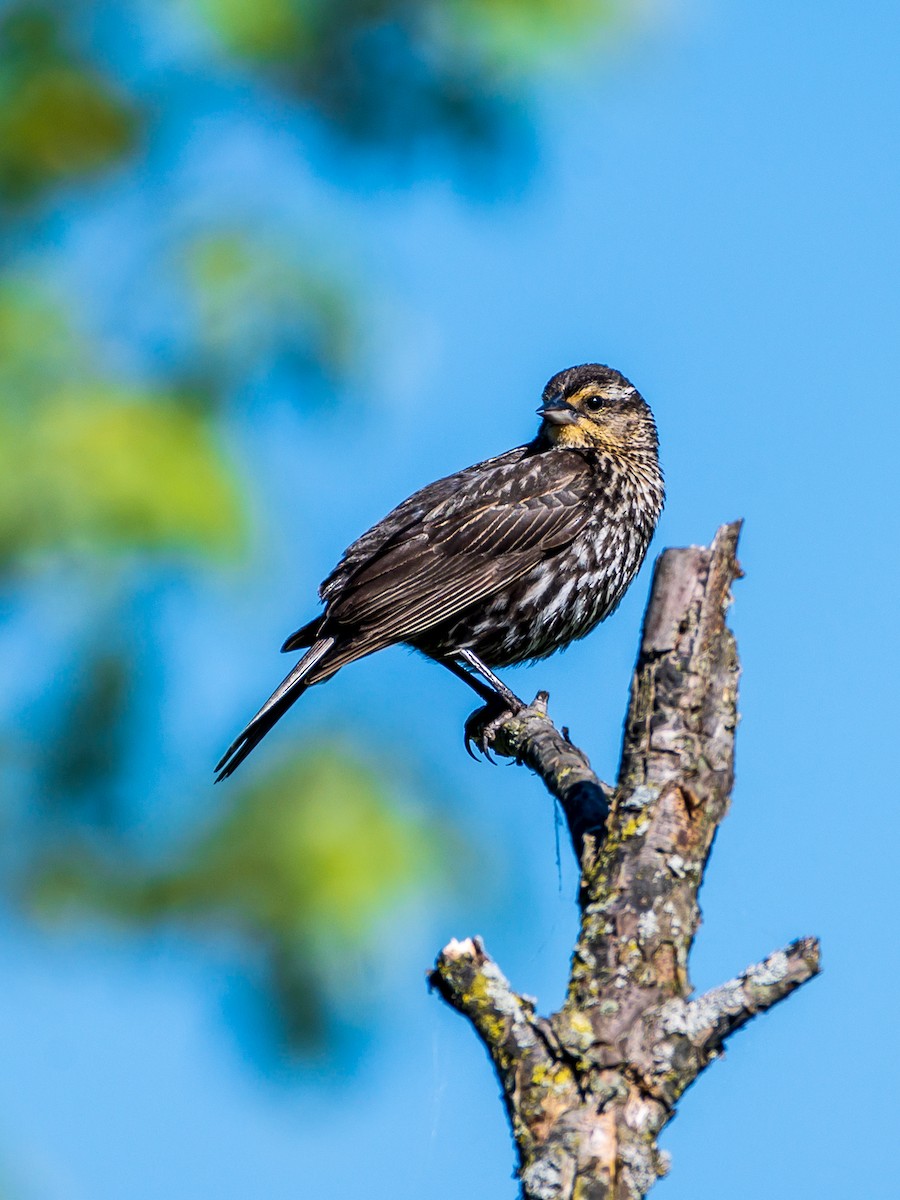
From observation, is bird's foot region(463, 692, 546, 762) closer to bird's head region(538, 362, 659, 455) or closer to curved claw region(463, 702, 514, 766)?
curved claw region(463, 702, 514, 766)

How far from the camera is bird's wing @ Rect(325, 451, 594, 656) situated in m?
5.70

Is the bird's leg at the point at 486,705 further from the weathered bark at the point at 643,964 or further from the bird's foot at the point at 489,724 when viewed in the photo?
the weathered bark at the point at 643,964

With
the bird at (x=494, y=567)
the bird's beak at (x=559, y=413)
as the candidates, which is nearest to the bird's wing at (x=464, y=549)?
the bird at (x=494, y=567)

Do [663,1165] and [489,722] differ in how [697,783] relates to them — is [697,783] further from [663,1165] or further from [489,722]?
[489,722]

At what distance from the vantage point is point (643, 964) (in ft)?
9.32

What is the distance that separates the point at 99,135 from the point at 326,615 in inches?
67.4

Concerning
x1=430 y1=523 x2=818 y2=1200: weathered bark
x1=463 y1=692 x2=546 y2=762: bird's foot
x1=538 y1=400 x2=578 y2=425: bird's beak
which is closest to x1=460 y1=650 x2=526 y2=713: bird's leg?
x1=463 y1=692 x2=546 y2=762: bird's foot

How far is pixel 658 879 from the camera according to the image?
2.93 meters

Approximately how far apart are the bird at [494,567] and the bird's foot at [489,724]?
2 centimetres

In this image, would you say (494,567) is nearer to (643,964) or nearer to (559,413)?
(559,413)

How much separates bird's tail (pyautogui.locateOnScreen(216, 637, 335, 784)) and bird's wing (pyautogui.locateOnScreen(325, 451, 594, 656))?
140mm

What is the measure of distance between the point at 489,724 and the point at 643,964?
8.66 ft

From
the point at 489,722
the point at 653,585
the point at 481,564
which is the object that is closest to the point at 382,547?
the point at 481,564

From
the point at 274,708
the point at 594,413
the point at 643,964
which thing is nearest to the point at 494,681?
the point at 274,708
